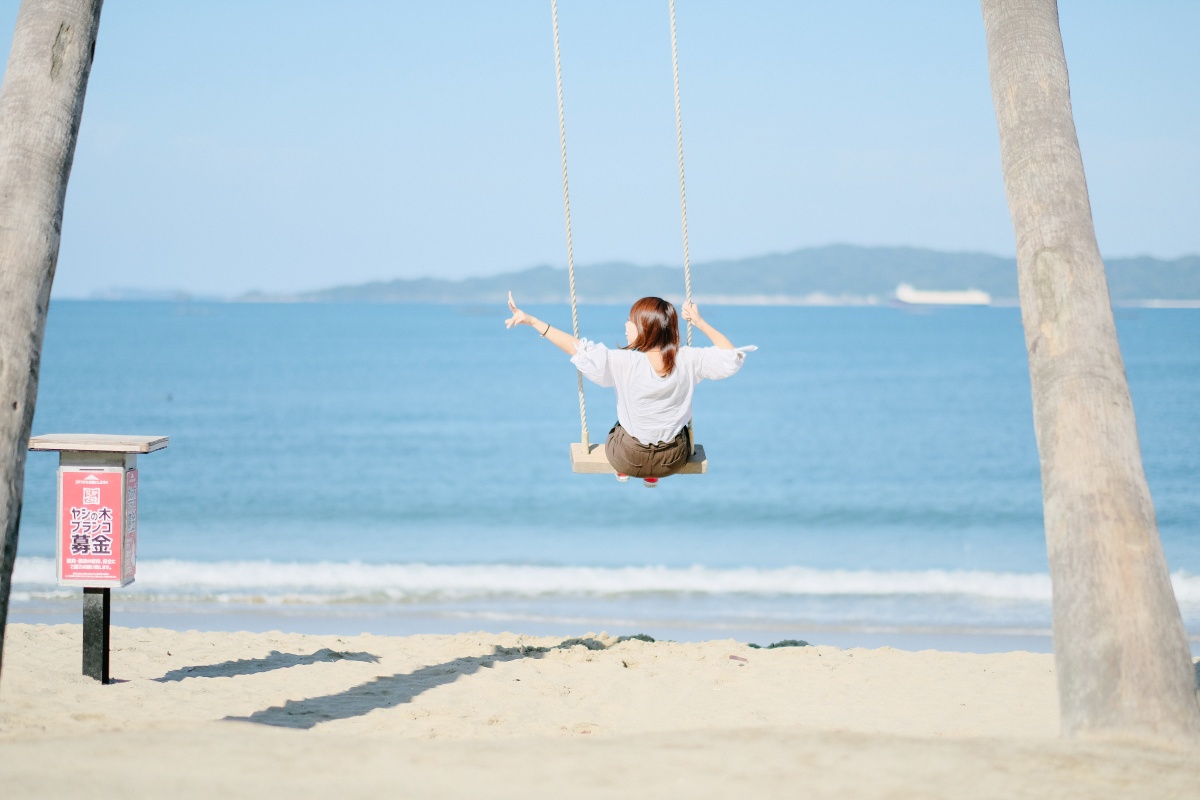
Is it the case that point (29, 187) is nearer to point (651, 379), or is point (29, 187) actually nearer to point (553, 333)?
point (553, 333)

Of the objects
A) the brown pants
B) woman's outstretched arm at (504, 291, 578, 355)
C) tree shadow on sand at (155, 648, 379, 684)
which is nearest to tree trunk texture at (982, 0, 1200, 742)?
the brown pants

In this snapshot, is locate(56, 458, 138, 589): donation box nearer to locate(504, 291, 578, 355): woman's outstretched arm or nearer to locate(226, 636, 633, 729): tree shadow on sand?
locate(226, 636, 633, 729): tree shadow on sand

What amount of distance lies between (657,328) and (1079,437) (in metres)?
1.95

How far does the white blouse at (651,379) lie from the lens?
5.06m

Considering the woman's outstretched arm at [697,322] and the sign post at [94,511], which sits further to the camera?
the sign post at [94,511]

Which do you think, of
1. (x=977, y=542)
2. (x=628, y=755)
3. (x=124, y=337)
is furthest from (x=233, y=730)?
(x=124, y=337)

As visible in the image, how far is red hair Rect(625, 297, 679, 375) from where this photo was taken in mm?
4980

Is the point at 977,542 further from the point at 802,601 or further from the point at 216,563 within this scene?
the point at 216,563

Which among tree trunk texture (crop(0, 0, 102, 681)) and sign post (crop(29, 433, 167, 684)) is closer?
tree trunk texture (crop(0, 0, 102, 681))

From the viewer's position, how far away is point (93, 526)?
5250 mm

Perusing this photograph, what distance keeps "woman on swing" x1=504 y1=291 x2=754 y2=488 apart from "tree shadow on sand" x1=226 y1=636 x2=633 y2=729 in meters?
1.70

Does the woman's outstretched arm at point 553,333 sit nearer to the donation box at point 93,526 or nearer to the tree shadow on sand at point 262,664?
the donation box at point 93,526

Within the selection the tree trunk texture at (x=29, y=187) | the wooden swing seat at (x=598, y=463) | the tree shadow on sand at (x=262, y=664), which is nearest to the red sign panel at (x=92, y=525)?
the tree shadow on sand at (x=262, y=664)

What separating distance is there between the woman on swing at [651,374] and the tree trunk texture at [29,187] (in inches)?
77.7
